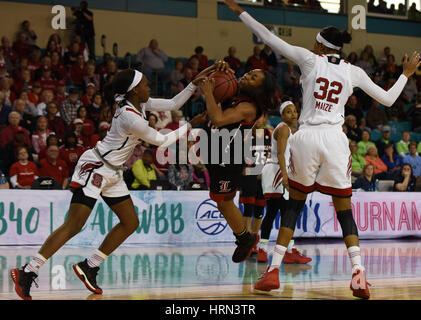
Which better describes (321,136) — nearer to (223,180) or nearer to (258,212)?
(223,180)

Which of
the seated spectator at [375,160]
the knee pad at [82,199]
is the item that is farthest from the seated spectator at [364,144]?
the knee pad at [82,199]

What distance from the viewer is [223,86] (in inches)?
254

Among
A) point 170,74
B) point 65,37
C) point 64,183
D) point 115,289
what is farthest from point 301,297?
point 65,37

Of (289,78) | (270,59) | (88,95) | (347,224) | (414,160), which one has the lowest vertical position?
(347,224)

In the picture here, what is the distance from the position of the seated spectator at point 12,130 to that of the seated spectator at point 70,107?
4.45ft

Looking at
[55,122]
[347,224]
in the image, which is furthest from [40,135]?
[347,224]

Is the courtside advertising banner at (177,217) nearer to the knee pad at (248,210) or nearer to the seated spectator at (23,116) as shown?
the knee pad at (248,210)

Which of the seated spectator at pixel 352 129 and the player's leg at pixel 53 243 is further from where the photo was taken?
the seated spectator at pixel 352 129

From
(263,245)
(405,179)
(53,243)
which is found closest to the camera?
(53,243)

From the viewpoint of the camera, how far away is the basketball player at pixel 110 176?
6176 mm

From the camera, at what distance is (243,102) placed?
21.4 ft

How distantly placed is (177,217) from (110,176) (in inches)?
222

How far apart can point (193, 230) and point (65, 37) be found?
27.0 ft
